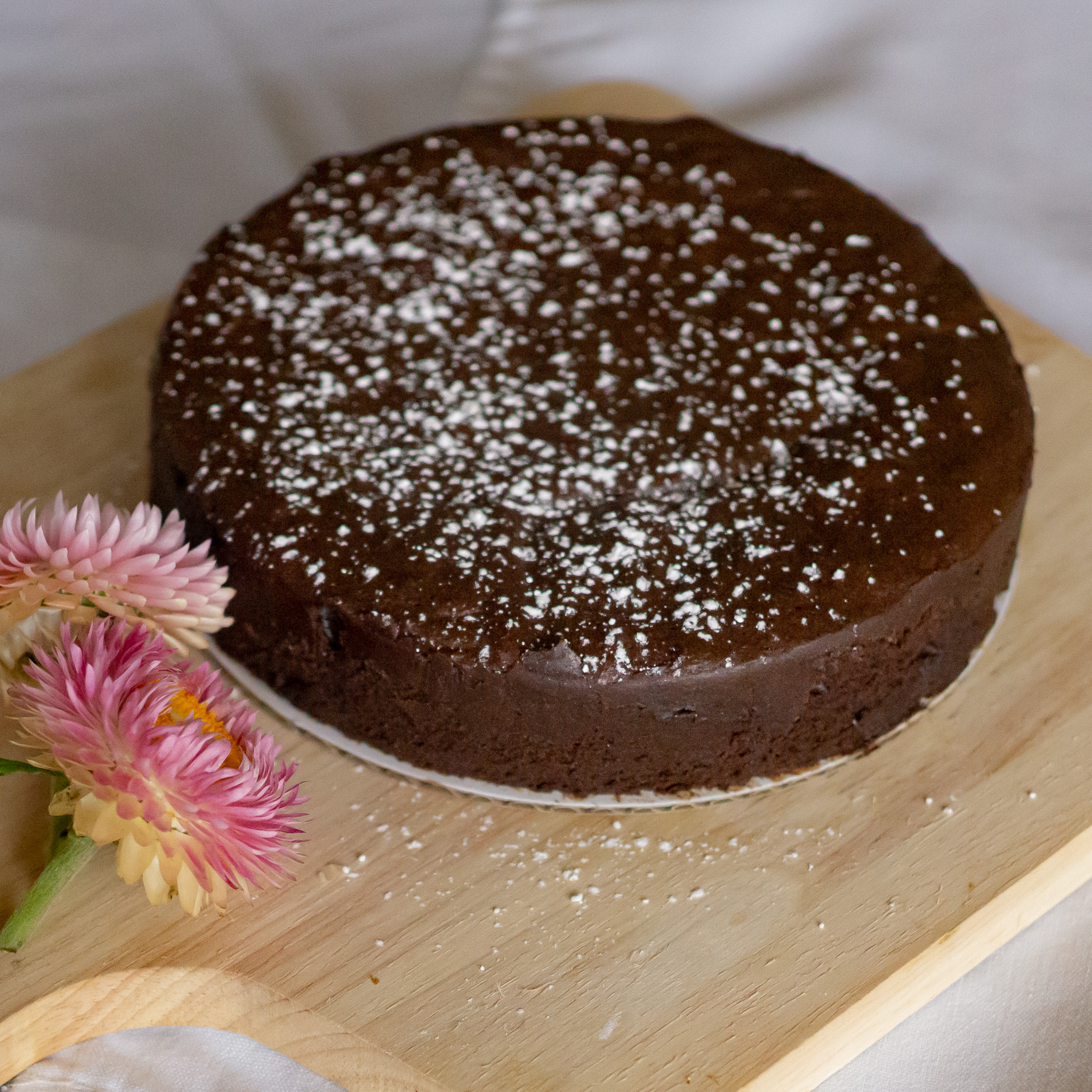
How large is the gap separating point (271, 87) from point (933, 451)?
172 centimetres

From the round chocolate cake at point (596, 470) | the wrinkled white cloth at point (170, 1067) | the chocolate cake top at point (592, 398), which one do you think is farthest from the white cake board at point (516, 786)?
the wrinkled white cloth at point (170, 1067)

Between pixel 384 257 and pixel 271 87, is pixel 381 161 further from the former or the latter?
pixel 271 87

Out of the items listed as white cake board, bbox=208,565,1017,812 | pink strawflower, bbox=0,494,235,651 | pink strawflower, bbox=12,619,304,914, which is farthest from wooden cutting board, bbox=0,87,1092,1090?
pink strawflower, bbox=0,494,235,651

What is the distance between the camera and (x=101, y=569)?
1233mm

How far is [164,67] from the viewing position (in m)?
2.70

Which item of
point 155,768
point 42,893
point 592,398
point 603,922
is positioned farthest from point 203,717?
point 592,398

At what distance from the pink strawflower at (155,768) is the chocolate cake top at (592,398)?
205 mm

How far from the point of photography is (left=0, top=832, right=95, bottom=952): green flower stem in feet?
4.21

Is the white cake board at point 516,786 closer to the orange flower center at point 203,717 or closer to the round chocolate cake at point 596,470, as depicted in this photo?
the round chocolate cake at point 596,470

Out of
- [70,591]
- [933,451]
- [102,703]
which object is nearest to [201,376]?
[70,591]

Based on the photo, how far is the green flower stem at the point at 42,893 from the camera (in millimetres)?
1283

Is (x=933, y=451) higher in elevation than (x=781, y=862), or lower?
higher

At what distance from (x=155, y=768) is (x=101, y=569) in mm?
194

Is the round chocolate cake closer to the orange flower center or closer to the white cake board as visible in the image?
the white cake board
